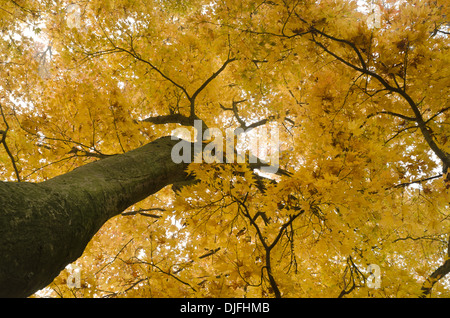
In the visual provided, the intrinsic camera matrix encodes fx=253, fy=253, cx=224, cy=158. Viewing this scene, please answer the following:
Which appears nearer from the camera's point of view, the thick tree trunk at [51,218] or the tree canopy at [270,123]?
the thick tree trunk at [51,218]

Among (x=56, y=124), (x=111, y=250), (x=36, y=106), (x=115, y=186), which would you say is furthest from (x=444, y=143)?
(x=111, y=250)

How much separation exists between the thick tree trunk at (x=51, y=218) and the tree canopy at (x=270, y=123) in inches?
17.3

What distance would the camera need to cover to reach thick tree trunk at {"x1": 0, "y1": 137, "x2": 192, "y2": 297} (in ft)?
3.27

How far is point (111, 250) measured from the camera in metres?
4.43

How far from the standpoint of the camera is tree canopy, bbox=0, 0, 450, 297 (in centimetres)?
189

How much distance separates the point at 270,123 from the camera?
5414 millimetres

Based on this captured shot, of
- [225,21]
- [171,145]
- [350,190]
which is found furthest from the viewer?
[225,21]

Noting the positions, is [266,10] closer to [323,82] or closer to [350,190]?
[323,82]

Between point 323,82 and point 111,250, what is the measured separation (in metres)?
4.28

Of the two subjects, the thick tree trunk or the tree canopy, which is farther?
the tree canopy

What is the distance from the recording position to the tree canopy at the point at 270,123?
1888 mm

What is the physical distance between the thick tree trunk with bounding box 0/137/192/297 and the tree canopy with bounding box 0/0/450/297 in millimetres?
440

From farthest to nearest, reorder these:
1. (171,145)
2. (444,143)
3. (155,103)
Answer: (155,103), (171,145), (444,143)
